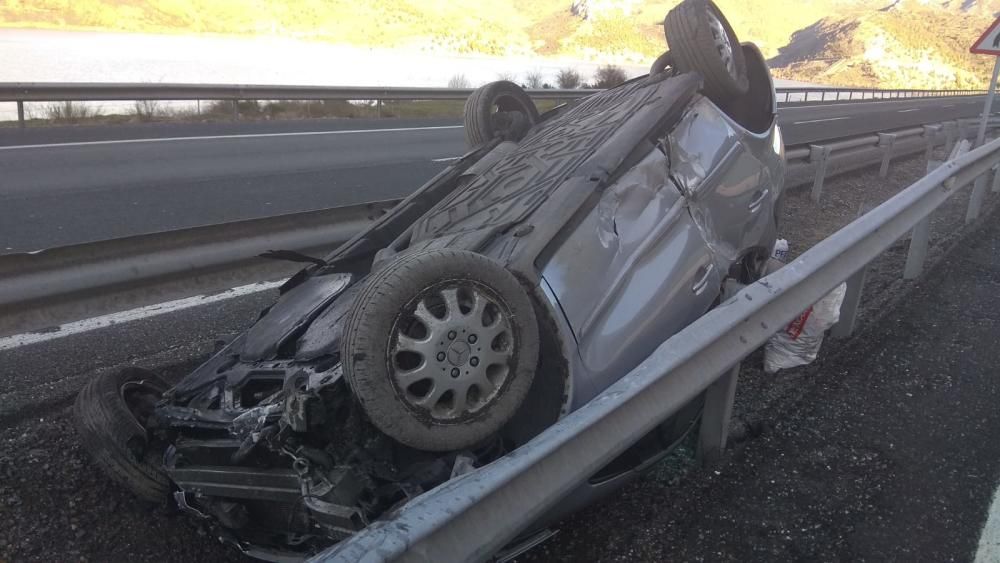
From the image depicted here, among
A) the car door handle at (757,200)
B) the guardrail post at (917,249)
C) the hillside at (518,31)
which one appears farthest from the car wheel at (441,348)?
the hillside at (518,31)

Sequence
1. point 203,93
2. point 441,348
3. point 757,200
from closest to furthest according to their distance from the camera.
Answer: point 441,348
point 757,200
point 203,93

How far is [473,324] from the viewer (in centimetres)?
212

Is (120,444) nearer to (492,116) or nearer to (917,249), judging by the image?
(492,116)

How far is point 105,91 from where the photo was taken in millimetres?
13031

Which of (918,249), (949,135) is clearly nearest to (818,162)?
(918,249)

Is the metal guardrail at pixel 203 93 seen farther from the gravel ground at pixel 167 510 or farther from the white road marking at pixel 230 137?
the gravel ground at pixel 167 510

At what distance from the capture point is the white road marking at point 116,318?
12.2ft

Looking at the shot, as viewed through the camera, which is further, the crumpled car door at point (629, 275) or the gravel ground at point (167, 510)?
the crumpled car door at point (629, 275)

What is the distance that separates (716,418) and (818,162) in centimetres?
600

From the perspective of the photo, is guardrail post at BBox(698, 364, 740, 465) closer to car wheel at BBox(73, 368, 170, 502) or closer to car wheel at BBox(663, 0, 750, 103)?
car wheel at BBox(663, 0, 750, 103)

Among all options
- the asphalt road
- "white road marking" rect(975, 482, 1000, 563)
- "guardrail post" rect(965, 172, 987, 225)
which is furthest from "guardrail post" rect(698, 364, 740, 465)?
"guardrail post" rect(965, 172, 987, 225)

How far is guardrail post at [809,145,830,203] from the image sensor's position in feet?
25.4

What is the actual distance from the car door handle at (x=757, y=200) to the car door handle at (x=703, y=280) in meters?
0.58

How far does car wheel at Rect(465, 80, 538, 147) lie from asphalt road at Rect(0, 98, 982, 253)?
323 centimetres
